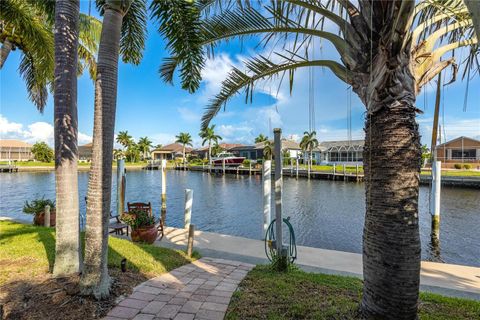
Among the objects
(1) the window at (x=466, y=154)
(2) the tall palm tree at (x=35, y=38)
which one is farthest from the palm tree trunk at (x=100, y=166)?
(1) the window at (x=466, y=154)

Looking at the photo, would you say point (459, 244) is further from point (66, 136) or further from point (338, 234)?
point (66, 136)

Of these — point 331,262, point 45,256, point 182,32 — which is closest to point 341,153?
point 331,262

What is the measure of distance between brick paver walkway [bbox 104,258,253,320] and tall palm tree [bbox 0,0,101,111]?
21.7ft

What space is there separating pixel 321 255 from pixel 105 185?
17.3 feet

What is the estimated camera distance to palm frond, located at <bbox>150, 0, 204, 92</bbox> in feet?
17.5

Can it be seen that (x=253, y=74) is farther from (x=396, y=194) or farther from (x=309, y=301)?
(x=309, y=301)

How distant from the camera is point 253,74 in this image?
432cm

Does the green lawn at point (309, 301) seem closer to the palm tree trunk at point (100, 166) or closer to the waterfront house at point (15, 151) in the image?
the palm tree trunk at point (100, 166)

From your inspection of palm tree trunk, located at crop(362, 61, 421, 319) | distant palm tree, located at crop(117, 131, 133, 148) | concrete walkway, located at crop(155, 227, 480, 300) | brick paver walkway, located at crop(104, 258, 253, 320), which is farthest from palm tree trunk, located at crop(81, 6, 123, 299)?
distant palm tree, located at crop(117, 131, 133, 148)

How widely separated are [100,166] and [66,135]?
3.86 ft

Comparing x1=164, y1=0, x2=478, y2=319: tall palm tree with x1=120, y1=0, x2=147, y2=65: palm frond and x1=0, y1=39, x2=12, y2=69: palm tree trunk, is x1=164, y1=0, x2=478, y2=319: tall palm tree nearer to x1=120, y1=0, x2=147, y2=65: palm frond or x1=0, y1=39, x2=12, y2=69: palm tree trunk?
x1=120, y1=0, x2=147, y2=65: palm frond

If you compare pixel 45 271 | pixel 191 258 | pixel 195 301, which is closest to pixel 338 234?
pixel 191 258

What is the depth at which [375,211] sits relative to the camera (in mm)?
2660

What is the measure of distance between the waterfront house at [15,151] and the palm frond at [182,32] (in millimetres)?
86323
